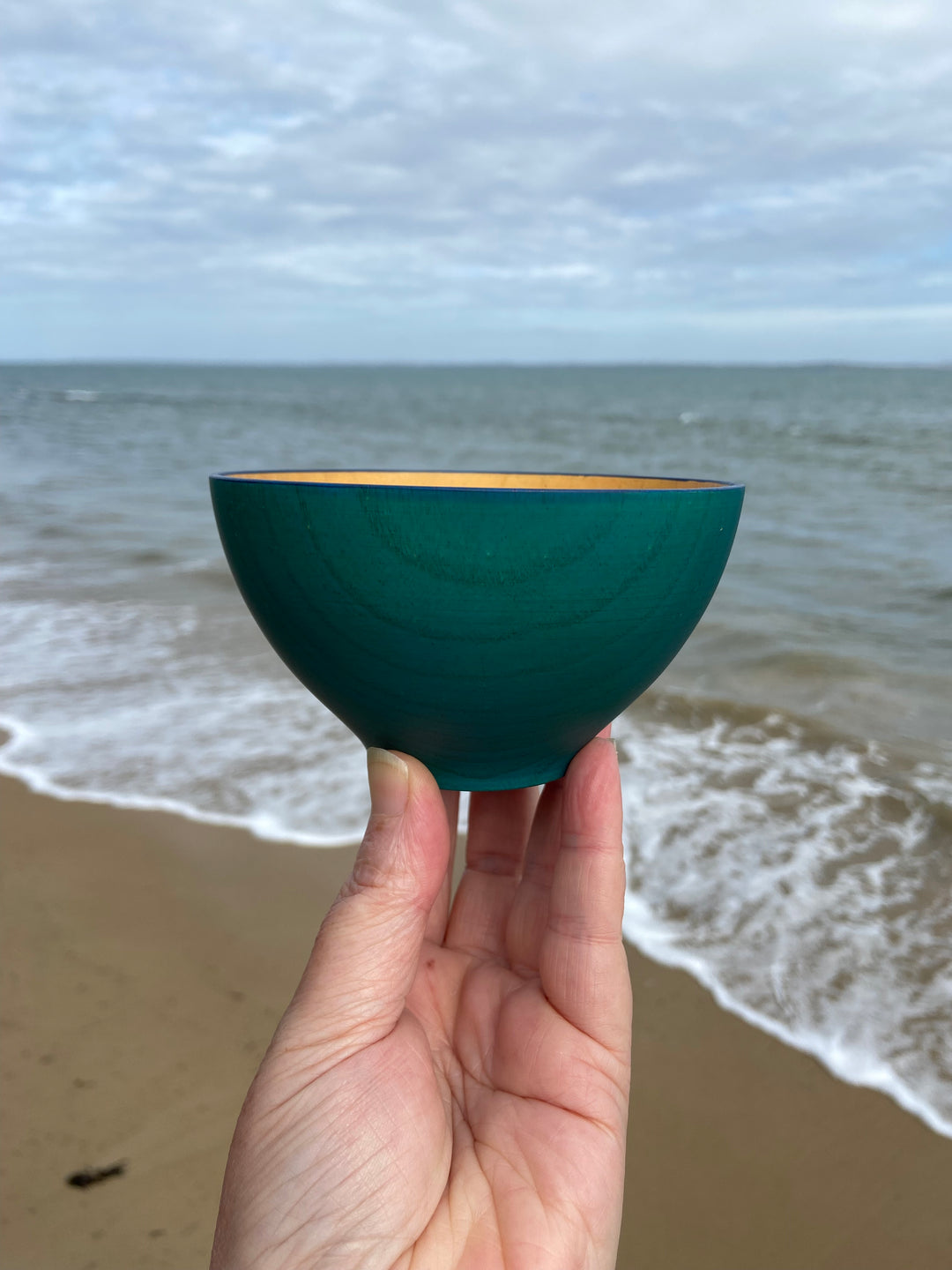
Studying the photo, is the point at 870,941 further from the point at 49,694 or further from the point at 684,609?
the point at 49,694

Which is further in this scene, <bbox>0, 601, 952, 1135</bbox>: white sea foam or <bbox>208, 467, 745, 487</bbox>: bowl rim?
<bbox>0, 601, 952, 1135</bbox>: white sea foam

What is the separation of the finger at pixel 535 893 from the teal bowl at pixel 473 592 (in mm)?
375

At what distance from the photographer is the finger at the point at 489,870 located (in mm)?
1390

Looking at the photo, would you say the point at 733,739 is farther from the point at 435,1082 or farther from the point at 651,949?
the point at 435,1082

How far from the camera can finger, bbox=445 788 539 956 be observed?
54.7 inches

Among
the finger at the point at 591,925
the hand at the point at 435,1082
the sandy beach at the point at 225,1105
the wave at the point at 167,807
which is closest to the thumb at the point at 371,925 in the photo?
the hand at the point at 435,1082

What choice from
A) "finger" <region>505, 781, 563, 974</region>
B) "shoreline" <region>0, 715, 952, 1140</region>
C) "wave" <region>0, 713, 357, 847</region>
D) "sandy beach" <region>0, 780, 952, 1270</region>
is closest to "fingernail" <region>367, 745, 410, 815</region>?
"finger" <region>505, 781, 563, 974</region>

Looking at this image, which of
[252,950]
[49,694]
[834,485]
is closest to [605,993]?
[252,950]

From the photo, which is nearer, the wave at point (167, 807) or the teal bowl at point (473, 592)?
the teal bowl at point (473, 592)

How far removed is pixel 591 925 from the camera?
1.18 meters

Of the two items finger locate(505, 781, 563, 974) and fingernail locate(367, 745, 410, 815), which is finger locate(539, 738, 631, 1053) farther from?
fingernail locate(367, 745, 410, 815)

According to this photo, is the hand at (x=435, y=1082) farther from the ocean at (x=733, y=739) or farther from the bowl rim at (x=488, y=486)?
the ocean at (x=733, y=739)

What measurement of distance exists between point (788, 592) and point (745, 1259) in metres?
4.43

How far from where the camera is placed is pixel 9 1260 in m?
1.60
